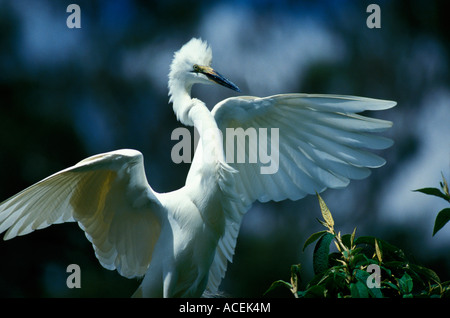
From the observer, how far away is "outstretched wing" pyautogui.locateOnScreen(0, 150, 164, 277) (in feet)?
4.10

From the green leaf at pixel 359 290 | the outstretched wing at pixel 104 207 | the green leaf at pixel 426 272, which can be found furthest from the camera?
the outstretched wing at pixel 104 207

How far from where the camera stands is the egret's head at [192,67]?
1.51 m

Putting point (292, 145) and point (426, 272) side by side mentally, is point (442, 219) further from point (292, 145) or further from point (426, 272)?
point (292, 145)

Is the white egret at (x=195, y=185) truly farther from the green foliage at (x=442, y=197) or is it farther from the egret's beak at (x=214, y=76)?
the green foliage at (x=442, y=197)

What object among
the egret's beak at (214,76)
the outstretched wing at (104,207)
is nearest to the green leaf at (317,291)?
the outstretched wing at (104,207)

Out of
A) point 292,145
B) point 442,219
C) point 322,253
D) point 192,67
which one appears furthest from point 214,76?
point 442,219

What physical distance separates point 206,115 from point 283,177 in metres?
0.32

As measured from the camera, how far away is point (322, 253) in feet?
3.67

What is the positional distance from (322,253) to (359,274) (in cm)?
10

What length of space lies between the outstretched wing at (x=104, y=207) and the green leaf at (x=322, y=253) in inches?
19.9

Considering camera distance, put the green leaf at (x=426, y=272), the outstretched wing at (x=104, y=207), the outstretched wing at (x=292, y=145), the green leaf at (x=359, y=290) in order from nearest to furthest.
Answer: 1. the green leaf at (x=359, y=290)
2. the green leaf at (x=426, y=272)
3. the outstretched wing at (x=104, y=207)
4. the outstretched wing at (x=292, y=145)

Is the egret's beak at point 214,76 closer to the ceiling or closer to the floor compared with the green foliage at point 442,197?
closer to the ceiling

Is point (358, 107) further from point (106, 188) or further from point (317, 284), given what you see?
point (106, 188)

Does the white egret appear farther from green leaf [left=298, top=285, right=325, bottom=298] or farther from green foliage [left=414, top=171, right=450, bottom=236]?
green leaf [left=298, top=285, right=325, bottom=298]
